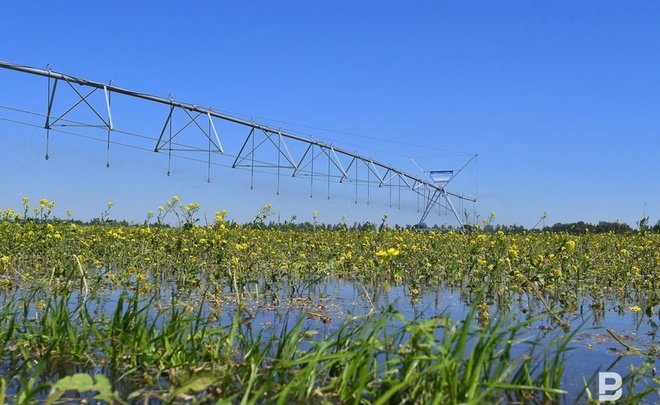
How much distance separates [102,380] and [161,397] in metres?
0.38

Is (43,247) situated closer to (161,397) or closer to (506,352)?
(161,397)

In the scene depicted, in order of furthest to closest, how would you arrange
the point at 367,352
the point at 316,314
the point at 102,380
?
the point at 316,314, the point at 367,352, the point at 102,380

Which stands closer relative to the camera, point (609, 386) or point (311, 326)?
point (609, 386)

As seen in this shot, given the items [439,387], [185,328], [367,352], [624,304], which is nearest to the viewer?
[439,387]

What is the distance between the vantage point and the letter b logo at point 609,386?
3086 millimetres

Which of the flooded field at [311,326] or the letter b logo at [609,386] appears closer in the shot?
the flooded field at [311,326]

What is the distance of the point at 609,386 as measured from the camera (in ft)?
11.1

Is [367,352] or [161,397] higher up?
[367,352]

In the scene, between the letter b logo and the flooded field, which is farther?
the letter b logo

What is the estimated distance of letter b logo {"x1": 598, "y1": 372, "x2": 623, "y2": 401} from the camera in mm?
3086

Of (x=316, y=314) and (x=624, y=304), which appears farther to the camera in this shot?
(x=624, y=304)

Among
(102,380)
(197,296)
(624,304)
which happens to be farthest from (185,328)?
(624,304)

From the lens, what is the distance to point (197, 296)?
7.22m

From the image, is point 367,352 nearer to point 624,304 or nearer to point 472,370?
point 472,370
